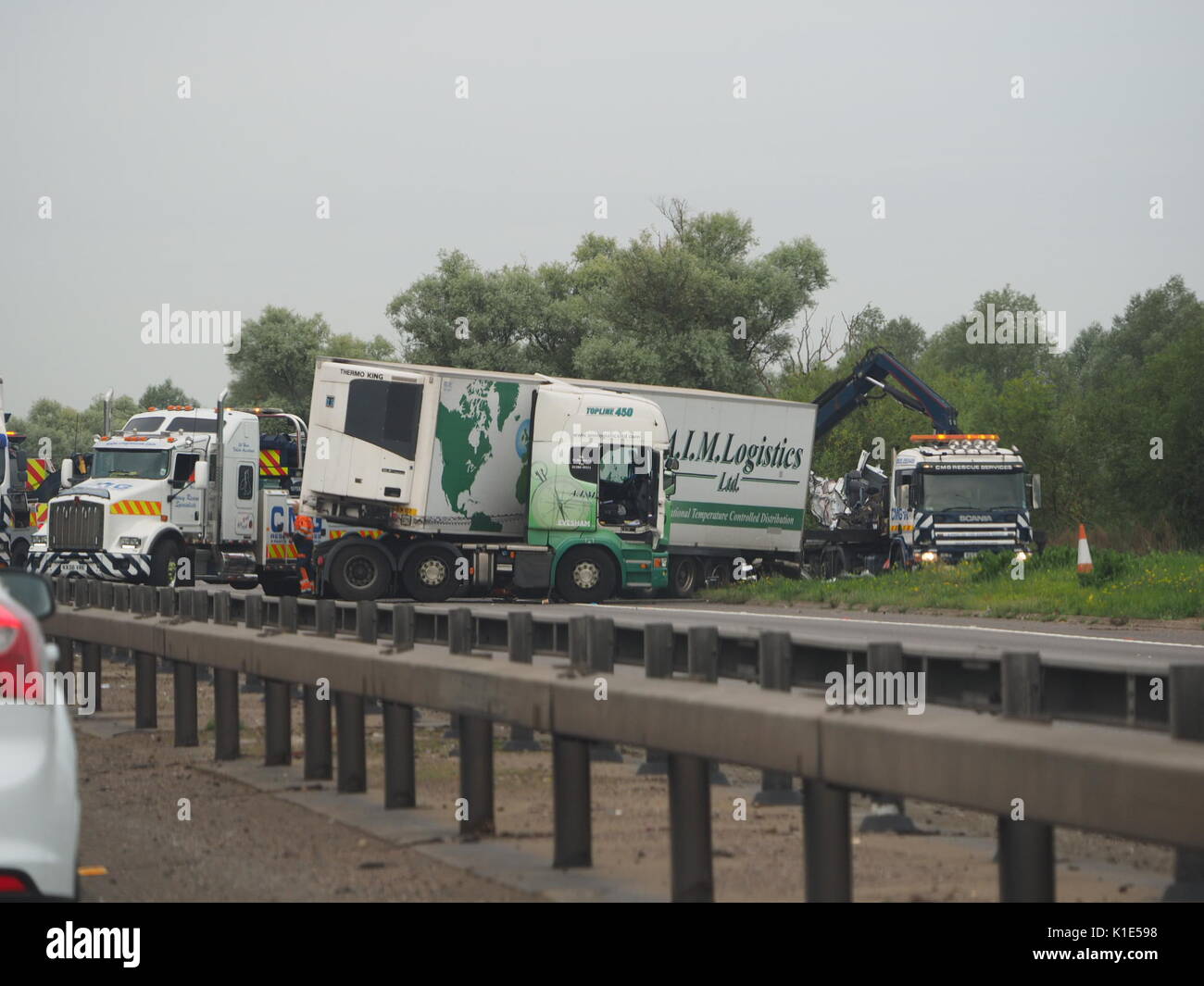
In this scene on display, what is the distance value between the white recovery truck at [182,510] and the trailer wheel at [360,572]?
3364 millimetres

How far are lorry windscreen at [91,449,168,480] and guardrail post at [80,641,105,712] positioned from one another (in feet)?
60.2

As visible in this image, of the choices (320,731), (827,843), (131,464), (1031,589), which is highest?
(131,464)

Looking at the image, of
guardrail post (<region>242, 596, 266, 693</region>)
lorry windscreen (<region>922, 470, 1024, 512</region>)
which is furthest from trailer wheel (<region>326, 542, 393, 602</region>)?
guardrail post (<region>242, 596, 266, 693</region>)

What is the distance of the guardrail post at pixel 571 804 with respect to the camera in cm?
727

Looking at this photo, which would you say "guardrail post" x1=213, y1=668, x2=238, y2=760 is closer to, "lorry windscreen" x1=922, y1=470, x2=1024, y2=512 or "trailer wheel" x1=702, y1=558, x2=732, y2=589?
"trailer wheel" x1=702, y1=558, x2=732, y2=589

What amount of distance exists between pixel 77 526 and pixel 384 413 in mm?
6794

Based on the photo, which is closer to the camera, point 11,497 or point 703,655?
point 703,655

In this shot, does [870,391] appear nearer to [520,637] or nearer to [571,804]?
[520,637]

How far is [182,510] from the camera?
32.8 metres

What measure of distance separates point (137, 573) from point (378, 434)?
18.7ft

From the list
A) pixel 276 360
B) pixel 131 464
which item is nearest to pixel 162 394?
pixel 276 360

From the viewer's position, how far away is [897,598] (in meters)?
28.5

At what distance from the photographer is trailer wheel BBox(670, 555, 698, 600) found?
1326 inches
